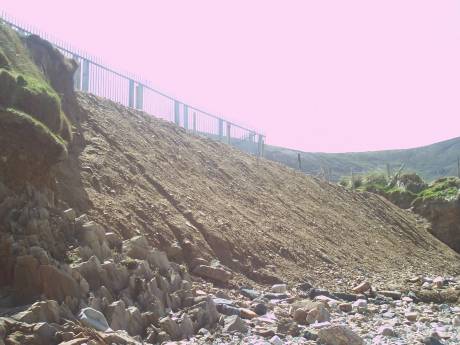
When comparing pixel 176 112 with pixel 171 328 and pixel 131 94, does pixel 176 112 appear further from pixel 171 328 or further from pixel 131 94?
pixel 171 328

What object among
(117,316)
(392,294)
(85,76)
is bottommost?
(392,294)

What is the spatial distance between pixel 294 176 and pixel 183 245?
12960 mm

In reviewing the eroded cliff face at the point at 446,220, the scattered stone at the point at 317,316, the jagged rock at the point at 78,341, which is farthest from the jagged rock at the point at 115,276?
the eroded cliff face at the point at 446,220

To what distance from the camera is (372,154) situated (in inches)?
3494

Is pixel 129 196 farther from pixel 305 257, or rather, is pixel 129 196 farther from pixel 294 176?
pixel 294 176

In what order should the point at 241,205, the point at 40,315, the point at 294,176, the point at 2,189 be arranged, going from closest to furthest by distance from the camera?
the point at 40,315
the point at 2,189
the point at 241,205
the point at 294,176

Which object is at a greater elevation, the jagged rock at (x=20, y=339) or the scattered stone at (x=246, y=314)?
the jagged rock at (x=20, y=339)

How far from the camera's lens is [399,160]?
85500 mm

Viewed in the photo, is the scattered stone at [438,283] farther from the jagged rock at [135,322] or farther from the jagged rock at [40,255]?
the jagged rock at [40,255]

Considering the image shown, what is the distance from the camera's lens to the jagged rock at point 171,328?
6.54 metres

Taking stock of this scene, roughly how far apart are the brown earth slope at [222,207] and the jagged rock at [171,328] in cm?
280

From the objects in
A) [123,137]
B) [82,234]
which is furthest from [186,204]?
[82,234]

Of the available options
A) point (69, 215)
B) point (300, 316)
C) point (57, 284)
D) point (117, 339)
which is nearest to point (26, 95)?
point (69, 215)

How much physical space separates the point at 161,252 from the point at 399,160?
269 ft
